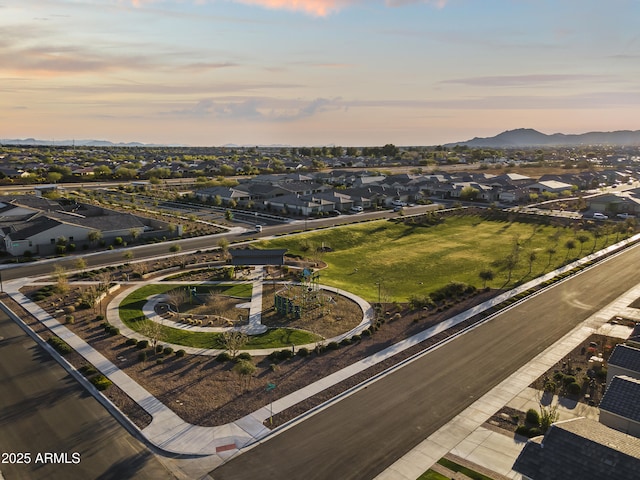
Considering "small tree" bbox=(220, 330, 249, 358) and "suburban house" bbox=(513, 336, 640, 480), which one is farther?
"small tree" bbox=(220, 330, 249, 358)

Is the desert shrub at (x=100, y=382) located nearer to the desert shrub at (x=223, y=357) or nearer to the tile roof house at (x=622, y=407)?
the desert shrub at (x=223, y=357)

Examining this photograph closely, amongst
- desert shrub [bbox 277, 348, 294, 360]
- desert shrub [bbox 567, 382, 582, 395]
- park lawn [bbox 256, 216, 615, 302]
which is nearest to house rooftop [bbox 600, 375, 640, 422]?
desert shrub [bbox 567, 382, 582, 395]

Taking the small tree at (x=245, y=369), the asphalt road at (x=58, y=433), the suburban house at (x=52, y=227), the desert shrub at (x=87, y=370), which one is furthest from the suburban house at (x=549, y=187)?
the asphalt road at (x=58, y=433)

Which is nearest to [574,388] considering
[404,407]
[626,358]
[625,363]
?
[625,363]

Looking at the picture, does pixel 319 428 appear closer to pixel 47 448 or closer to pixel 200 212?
pixel 47 448

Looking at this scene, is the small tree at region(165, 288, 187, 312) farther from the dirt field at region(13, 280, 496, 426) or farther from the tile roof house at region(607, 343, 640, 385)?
the tile roof house at region(607, 343, 640, 385)

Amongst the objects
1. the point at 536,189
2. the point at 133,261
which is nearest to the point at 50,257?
the point at 133,261

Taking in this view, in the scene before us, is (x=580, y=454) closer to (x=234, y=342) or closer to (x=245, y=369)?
(x=245, y=369)
